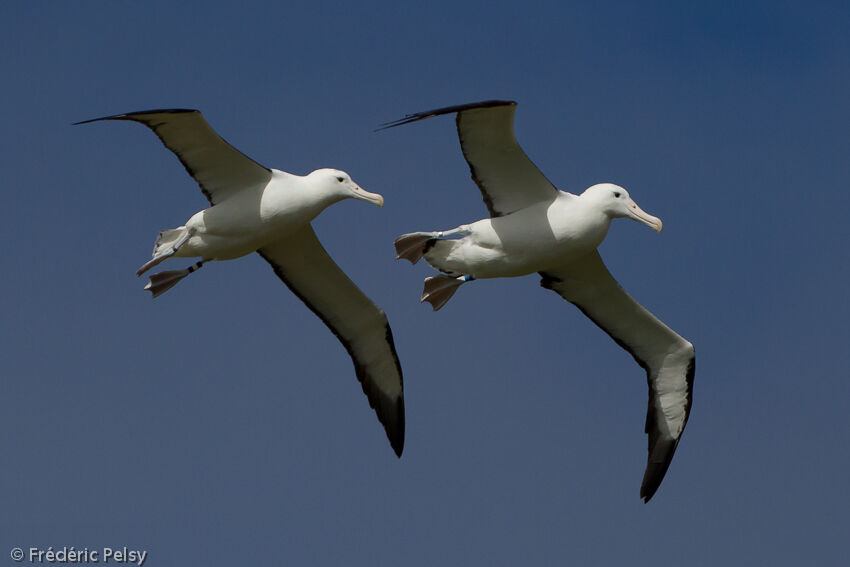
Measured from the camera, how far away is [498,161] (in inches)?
744

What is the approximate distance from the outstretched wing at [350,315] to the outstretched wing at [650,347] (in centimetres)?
257

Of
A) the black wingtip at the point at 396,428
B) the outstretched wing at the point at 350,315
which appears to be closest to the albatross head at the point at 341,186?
the outstretched wing at the point at 350,315

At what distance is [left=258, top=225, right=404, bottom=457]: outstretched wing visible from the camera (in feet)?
66.6

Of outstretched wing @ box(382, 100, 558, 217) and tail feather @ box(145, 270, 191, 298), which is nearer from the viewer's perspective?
outstretched wing @ box(382, 100, 558, 217)

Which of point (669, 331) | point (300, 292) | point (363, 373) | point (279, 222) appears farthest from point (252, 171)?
point (669, 331)

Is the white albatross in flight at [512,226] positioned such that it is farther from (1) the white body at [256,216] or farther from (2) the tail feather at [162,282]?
(2) the tail feather at [162,282]

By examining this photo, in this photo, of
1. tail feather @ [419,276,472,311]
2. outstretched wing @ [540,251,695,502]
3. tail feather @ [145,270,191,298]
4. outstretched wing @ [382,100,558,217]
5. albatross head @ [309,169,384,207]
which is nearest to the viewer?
outstretched wing @ [382,100,558,217]

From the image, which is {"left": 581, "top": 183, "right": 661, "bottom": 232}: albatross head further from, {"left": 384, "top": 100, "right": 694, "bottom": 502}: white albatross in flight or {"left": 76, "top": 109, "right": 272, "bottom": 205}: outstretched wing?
{"left": 76, "top": 109, "right": 272, "bottom": 205}: outstretched wing

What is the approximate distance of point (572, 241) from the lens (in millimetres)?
18672

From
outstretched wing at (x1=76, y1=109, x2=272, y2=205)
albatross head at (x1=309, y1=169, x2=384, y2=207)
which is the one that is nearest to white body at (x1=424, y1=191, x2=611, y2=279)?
albatross head at (x1=309, y1=169, x2=384, y2=207)

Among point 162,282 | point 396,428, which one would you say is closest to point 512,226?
point 396,428

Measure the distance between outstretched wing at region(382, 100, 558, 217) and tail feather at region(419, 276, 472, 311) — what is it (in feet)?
3.92

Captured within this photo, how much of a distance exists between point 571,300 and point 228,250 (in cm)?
502

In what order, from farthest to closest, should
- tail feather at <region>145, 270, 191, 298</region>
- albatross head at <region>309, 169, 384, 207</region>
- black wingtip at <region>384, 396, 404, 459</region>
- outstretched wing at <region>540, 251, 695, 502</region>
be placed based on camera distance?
Result: black wingtip at <region>384, 396, 404, 459</region> < outstretched wing at <region>540, 251, 695, 502</region> < tail feather at <region>145, 270, 191, 298</region> < albatross head at <region>309, 169, 384, 207</region>
